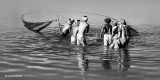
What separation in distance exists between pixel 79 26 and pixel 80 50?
1830mm

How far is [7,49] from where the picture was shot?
20656 mm

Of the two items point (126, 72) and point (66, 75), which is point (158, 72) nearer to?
point (126, 72)

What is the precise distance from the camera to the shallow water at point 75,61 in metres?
13.8

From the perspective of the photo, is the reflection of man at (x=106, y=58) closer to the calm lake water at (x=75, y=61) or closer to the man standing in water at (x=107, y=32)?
the calm lake water at (x=75, y=61)

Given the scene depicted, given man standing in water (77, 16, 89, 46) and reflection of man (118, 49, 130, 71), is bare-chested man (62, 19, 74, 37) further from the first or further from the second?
reflection of man (118, 49, 130, 71)

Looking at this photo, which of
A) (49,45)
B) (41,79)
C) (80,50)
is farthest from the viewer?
(49,45)

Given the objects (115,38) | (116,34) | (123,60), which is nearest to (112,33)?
(116,34)

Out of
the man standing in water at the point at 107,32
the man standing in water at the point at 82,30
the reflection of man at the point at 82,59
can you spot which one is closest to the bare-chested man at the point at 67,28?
the man standing in water at the point at 82,30

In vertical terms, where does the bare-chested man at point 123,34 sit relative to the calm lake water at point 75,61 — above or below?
above

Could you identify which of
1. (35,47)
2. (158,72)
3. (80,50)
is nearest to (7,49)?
(35,47)

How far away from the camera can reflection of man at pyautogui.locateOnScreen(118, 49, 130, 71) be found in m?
15.4

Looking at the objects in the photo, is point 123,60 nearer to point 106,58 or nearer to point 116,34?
point 106,58

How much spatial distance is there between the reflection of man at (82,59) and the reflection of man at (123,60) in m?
1.87

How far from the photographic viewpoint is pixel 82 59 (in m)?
17.6
